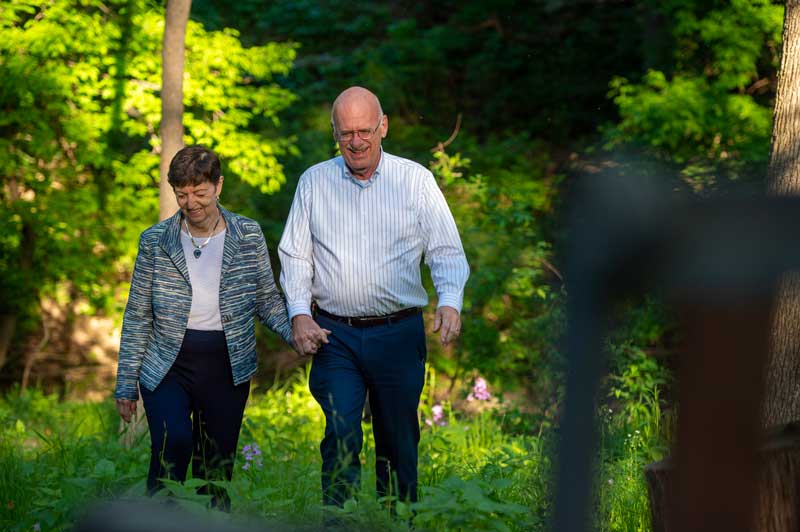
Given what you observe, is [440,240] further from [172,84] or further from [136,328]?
[172,84]

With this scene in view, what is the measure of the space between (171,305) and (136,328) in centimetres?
22

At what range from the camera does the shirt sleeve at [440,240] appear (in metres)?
4.66

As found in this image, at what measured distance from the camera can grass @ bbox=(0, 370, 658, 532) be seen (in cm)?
351

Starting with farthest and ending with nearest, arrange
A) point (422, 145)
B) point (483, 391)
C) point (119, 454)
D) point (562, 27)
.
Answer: point (562, 27) < point (422, 145) < point (483, 391) < point (119, 454)

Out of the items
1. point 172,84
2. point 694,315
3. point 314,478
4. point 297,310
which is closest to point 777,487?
point 694,315

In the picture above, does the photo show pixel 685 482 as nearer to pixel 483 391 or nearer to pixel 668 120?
pixel 483 391

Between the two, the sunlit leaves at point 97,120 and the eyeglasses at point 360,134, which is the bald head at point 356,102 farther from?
the sunlit leaves at point 97,120

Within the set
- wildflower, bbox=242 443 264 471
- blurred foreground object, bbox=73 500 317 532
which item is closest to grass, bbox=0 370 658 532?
wildflower, bbox=242 443 264 471

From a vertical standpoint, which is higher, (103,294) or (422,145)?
(422,145)

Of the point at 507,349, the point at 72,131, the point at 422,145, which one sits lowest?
the point at 507,349

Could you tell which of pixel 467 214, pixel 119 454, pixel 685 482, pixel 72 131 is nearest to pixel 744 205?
pixel 685 482

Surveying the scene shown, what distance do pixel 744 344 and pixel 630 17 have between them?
18436mm

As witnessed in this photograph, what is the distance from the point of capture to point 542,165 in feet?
55.8

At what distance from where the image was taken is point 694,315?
0.95 m
